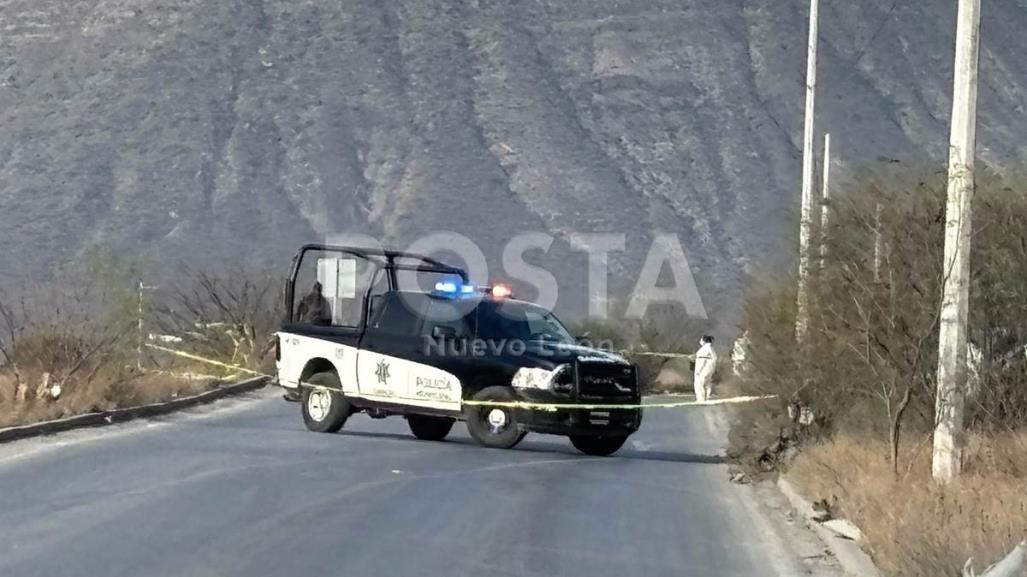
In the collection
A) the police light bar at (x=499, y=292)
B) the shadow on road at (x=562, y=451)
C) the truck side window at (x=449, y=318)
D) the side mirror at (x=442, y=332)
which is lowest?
the shadow on road at (x=562, y=451)

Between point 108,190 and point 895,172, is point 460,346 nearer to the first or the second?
point 895,172

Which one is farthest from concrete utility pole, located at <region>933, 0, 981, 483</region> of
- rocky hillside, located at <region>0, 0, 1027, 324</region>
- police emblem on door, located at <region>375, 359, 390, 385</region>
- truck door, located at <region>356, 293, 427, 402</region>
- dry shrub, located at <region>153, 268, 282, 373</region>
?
rocky hillside, located at <region>0, 0, 1027, 324</region>

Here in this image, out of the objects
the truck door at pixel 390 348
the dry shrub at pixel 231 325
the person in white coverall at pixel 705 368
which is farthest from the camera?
the dry shrub at pixel 231 325

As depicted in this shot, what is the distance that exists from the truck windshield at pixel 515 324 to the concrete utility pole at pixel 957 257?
850 centimetres

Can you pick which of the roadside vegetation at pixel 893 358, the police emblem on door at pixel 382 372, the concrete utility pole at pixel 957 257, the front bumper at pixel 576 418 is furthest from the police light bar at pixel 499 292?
the concrete utility pole at pixel 957 257

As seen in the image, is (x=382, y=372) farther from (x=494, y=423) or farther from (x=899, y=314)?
(x=899, y=314)

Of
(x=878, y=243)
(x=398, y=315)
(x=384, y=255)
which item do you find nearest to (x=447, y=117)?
(x=384, y=255)

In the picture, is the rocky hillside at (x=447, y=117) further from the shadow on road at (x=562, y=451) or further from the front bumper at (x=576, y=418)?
the front bumper at (x=576, y=418)

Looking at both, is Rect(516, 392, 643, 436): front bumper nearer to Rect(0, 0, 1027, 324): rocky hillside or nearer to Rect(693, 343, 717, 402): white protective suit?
Rect(693, 343, 717, 402): white protective suit

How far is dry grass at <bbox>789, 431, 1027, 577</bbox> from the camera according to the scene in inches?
432

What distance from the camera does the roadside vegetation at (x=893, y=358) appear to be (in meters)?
16.8

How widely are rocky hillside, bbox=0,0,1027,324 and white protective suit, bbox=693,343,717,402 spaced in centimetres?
3054

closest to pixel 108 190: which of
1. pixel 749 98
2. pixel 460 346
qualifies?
pixel 749 98

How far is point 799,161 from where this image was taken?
273 ft
